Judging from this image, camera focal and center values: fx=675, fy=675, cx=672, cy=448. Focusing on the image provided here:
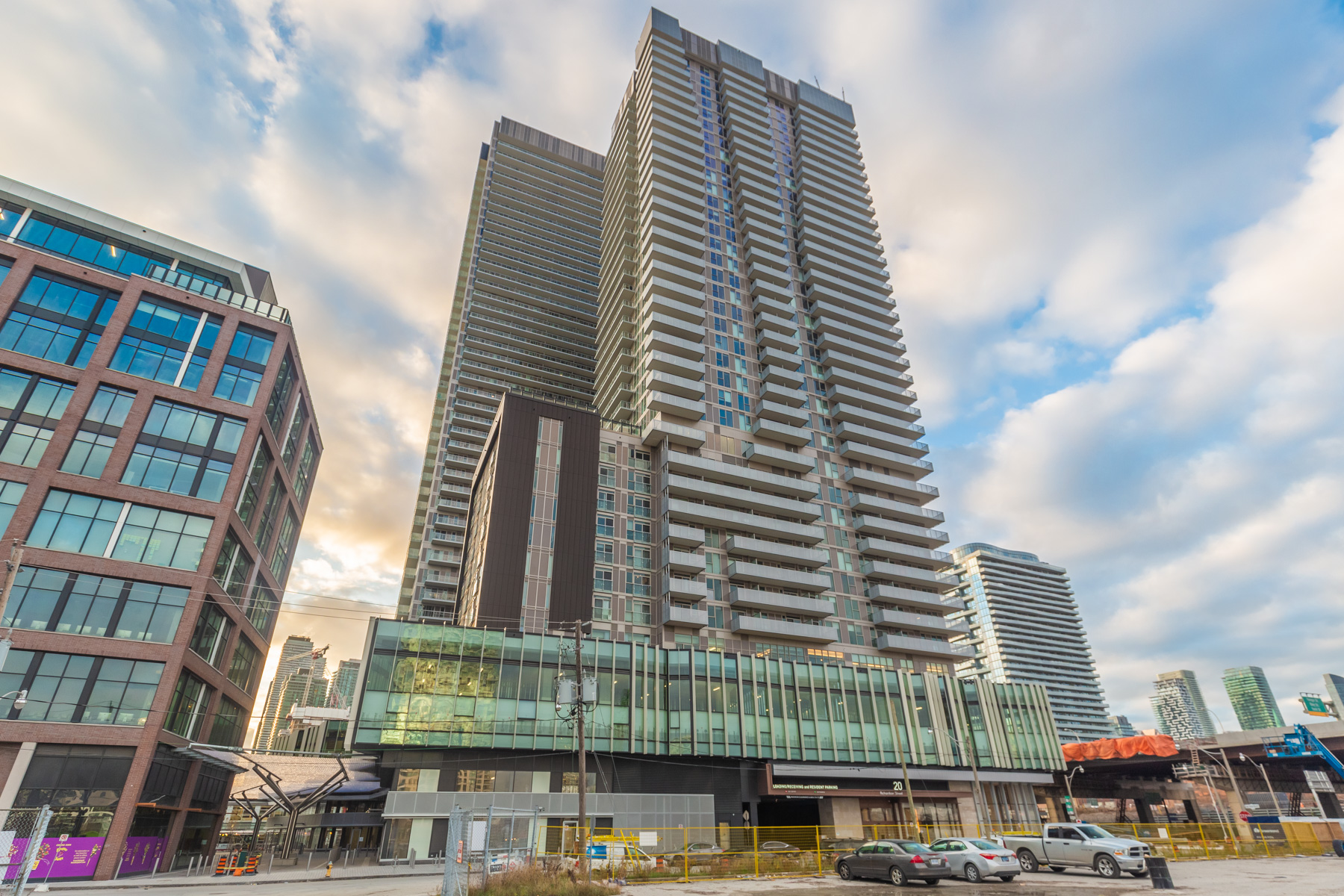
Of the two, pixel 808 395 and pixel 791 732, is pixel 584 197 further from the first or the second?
pixel 791 732

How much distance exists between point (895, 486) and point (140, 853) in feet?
253

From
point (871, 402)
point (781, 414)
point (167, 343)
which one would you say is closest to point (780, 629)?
point (781, 414)

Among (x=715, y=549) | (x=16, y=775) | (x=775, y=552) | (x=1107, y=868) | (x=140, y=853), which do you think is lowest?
(x=1107, y=868)

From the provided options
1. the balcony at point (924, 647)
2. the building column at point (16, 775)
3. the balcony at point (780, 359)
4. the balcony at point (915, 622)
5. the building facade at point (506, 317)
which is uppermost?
the building facade at point (506, 317)

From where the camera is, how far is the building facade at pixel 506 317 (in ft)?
335

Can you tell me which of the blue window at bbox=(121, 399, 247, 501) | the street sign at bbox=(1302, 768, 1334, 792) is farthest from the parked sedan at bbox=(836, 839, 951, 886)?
the street sign at bbox=(1302, 768, 1334, 792)

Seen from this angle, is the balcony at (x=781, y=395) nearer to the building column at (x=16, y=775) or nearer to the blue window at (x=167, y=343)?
the blue window at (x=167, y=343)

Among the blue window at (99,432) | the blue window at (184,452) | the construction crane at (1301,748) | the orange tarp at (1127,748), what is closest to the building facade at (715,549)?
the orange tarp at (1127,748)

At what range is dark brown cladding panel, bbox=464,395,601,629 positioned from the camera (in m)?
60.7

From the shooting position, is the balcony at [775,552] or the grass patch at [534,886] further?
the balcony at [775,552]

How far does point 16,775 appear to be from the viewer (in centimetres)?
3431

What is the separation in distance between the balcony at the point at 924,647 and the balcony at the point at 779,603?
722 cm

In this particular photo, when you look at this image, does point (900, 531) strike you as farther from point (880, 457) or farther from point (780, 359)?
point (780, 359)

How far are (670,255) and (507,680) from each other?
181ft
